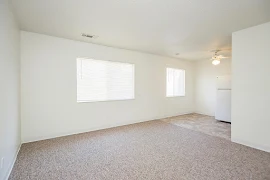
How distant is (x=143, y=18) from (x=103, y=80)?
85.8 inches

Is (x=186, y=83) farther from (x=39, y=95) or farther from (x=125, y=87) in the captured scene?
(x=39, y=95)

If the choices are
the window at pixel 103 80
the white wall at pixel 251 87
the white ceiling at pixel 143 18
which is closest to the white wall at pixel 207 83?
the white ceiling at pixel 143 18

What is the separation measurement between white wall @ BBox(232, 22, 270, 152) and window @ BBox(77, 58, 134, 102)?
2.83 metres

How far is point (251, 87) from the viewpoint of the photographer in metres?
2.80

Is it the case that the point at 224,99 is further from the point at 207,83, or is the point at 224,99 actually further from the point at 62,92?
the point at 62,92

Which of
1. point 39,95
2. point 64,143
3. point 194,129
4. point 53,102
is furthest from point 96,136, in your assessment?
point 194,129

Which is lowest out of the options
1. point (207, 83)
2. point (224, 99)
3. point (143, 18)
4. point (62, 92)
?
point (224, 99)

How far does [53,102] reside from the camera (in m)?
3.27

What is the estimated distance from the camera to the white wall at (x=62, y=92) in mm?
3014

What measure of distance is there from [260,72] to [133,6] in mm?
2683

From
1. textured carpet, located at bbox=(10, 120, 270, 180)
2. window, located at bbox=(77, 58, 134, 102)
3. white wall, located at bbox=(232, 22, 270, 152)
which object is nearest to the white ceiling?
white wall, located at bbox=(232, 22, 270, 152)

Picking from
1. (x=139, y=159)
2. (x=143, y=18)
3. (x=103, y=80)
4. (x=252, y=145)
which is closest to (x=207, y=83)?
(x=252, y=145)

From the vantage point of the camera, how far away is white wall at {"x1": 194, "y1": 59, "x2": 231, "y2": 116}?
5535 millimetres

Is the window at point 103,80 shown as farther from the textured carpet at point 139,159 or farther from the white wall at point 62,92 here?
the textured carpet at point 139,159
